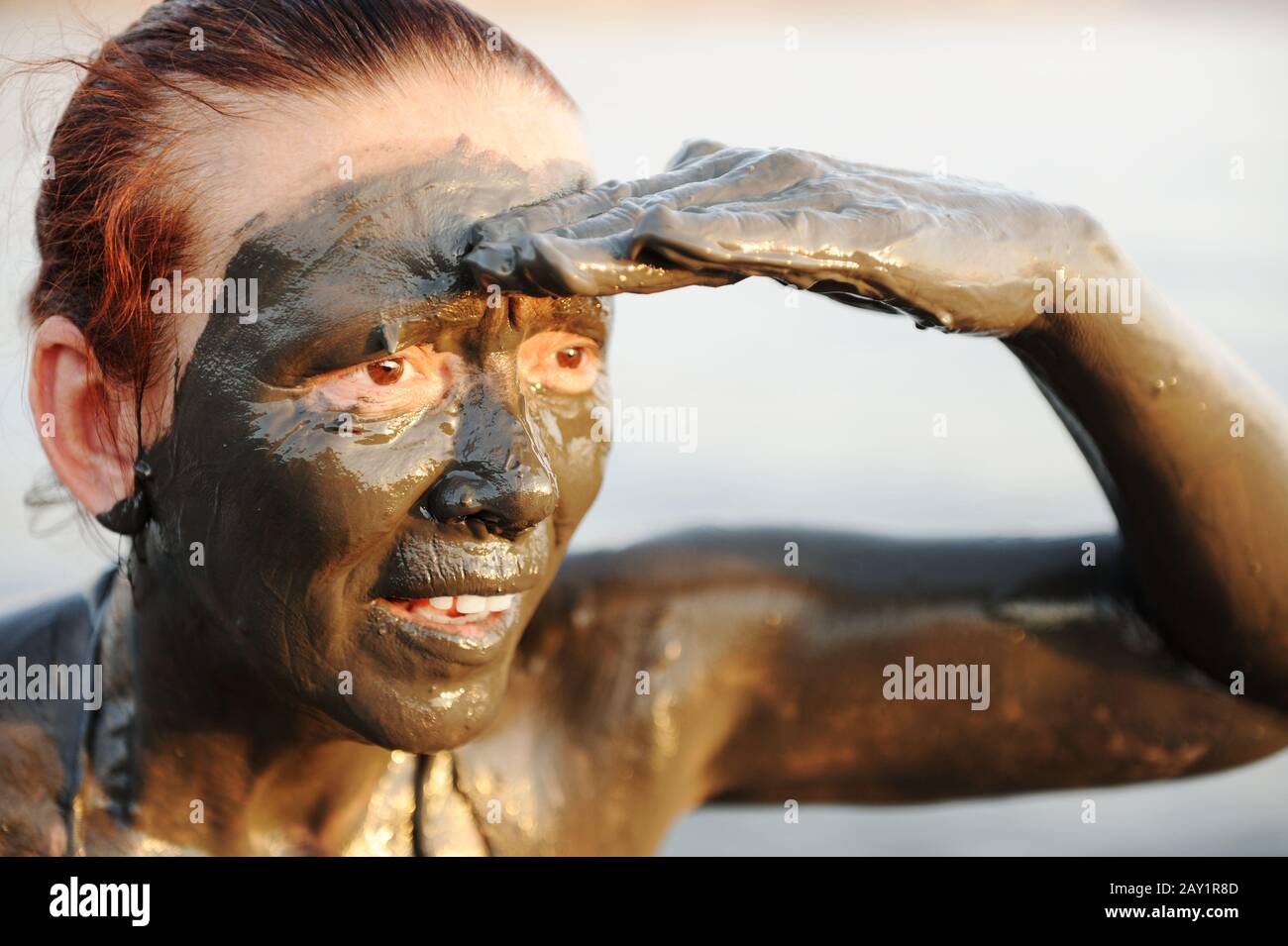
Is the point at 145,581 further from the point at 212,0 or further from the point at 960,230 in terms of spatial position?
the point at 960,230

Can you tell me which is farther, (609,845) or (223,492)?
(609,845)

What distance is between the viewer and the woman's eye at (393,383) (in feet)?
5.22

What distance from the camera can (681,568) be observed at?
2.16 m

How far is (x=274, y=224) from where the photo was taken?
5.28 ft

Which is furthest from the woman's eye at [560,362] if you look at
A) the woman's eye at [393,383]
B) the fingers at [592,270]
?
the fingers at [592,270]

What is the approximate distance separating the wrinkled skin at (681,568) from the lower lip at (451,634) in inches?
0.7

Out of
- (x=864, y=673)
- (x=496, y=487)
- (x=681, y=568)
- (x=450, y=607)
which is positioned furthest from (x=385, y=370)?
(x=864, y=673)

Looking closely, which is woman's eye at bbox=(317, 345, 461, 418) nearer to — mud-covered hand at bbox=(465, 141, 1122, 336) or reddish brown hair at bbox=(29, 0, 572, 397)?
mud-covered hand at bbox=(465, 141, 1122, 336)

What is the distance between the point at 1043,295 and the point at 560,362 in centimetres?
57

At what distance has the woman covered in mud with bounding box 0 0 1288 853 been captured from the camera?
5.18 ft

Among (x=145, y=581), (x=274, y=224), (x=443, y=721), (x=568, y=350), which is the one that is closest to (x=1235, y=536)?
(x=568, y=350)

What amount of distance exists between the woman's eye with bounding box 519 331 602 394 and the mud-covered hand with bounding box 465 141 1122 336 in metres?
0.17

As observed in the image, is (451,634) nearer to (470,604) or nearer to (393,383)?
(470,604)

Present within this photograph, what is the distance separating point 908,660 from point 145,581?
Result: 1.05 metres
